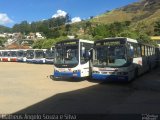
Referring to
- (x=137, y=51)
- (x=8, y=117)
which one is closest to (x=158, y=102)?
(x=8, y=117)

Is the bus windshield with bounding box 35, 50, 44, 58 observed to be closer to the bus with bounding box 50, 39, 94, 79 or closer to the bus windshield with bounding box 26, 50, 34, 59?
the bus windshield with bounding box 26, 50, 34, 59

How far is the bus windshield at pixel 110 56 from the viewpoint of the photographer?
18.3 m

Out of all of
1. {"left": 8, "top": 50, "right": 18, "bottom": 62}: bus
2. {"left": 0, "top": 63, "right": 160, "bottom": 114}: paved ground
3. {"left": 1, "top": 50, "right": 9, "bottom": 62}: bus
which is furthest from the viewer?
{"left": 1, "top": 50, "right": 9, "bottom": 62}: bus

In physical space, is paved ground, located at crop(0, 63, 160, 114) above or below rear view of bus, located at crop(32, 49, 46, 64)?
below

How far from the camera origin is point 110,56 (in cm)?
1853

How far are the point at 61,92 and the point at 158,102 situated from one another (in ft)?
15.6

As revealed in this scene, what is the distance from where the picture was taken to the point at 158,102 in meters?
12.5

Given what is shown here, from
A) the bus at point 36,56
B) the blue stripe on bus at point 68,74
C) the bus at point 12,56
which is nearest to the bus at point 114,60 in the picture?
the blue stripe on bus at point 68,74

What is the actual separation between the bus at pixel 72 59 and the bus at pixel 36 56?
26717 mm

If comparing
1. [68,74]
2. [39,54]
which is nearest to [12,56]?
[39,54]

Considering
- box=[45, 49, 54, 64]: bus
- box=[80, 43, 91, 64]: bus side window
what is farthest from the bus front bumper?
box=[45, 49, 54, 64]: bus

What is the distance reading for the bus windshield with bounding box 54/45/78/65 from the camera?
19.6m

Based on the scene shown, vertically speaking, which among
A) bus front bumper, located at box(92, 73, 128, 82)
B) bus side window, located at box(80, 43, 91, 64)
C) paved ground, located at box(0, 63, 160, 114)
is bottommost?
paved ground, located at box(0, 63, 160, 114)

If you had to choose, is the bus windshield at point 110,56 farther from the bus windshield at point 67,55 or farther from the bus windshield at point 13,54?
the bus windshield at point 13,54
